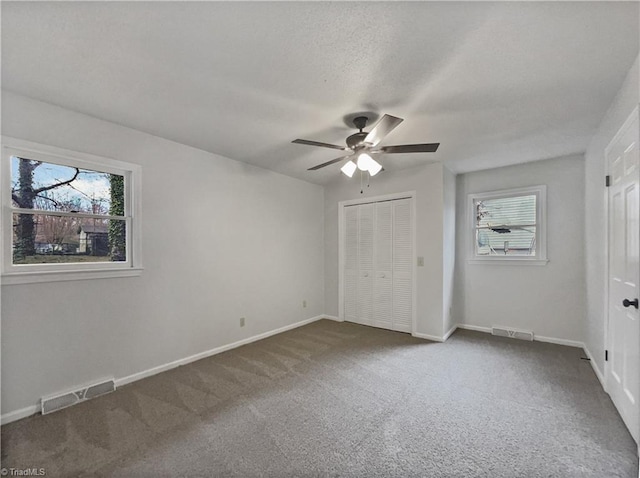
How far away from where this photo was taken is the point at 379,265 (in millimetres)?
4516

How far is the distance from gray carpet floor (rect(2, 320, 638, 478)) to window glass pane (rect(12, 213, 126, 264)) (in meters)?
1.24

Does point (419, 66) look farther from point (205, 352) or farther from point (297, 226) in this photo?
point (205, 352)

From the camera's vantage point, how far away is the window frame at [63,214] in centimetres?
214

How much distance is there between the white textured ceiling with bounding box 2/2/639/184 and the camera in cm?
146

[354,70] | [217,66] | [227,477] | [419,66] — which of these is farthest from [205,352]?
[419,66]

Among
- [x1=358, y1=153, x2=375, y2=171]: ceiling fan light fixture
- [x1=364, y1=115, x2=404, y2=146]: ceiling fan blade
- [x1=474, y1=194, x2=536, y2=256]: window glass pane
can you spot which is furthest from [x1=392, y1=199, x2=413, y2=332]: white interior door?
[x1=364, y1=115, x2=404, y2=146]: ceiling fan blade

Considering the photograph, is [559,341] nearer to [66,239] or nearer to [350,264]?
[350,264]

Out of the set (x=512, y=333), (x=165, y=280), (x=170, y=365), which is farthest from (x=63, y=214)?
(x=512, y=333)

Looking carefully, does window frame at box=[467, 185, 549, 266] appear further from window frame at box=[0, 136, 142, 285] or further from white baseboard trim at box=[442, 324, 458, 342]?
window frame at box=[0, 136, 142, 285]

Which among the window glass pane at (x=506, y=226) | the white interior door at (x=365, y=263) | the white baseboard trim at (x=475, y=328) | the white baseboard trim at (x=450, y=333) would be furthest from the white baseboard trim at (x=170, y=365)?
the window glass pane at (x=506, y=226)

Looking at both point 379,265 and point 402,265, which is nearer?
point 402,265

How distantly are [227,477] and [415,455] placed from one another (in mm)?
1147

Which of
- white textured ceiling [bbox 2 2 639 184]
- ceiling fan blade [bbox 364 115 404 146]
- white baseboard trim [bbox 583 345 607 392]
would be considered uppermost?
white textured ceiling [bbox 2 2 639 184]

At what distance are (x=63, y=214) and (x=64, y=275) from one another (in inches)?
20.8
